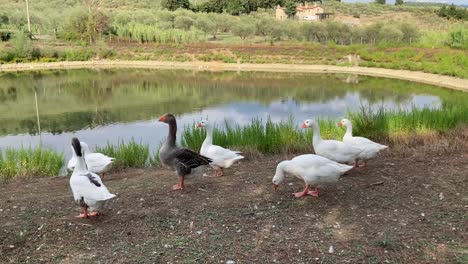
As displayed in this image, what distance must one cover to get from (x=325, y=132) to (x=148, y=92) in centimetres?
1739

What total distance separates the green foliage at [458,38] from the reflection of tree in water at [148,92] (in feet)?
30.4

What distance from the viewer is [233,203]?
5.17 m

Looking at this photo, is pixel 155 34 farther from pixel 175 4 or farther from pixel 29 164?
pixel 29 164

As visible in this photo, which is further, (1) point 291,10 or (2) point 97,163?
(1) point 291,10

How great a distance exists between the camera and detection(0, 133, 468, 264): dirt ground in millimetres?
4035

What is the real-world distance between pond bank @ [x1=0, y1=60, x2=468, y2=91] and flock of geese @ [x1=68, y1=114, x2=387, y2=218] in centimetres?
2380

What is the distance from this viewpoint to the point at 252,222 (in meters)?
4.67

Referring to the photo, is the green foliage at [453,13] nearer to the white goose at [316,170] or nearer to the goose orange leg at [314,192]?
the goose orange leg at [314,192]

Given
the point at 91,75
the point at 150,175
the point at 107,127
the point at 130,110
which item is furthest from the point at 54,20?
the point at 150,175

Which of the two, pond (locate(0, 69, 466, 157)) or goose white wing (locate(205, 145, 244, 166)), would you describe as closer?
goose white wing (locate(205, 145, 244, 166))

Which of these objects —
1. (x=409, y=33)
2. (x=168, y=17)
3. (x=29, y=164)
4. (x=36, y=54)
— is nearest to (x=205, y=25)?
(x=168, y=17)

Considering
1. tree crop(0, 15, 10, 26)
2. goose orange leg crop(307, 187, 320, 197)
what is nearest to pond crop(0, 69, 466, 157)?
goose orange leg crop(307, 187, 320, 197)

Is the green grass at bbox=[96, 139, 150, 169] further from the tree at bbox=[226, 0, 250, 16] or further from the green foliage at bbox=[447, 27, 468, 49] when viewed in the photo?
the tree at bbox=[226, 0, 250, 16]

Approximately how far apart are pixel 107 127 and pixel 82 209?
35.4 feet
